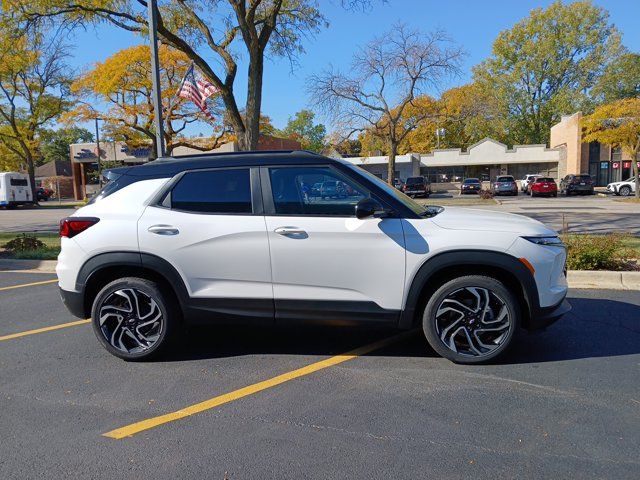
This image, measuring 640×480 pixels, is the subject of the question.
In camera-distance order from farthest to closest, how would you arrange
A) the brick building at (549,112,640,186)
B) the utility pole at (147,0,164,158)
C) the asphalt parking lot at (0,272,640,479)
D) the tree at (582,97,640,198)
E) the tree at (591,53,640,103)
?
1. the tree at (591,53,640,103)
2. the brick building at (549,112,640,186)
3. the tree at (582,97,640,198)
4. the utility pole at (147,0,164,158)
5. the asphalt parking lot at (0,272,640,479)

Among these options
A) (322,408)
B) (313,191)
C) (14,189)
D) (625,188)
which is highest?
(14,189)

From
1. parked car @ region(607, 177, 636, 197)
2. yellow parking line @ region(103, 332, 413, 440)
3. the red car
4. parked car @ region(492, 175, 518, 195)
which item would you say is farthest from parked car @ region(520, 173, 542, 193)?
yellow parking line @ region(103, 332, 413, 440)

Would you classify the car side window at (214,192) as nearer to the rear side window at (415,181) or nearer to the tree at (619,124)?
the tree at (619,124)

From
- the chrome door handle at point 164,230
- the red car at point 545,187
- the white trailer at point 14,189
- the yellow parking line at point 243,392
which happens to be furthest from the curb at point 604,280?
the white trailer at point 14,189

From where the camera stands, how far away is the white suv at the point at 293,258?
404 cm

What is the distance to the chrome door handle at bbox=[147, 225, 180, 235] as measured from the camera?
4.26 m

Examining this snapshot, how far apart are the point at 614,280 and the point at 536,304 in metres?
3.78

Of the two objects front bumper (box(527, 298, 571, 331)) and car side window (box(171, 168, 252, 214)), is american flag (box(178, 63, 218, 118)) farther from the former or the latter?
front bumper (box(527, 298, 571, 331))

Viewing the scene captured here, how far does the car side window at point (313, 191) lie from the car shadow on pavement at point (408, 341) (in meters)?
1.15

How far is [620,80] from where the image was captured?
53094 mm

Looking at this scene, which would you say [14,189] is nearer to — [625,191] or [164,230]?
[164,230]

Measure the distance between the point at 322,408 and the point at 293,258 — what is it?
1.23 m

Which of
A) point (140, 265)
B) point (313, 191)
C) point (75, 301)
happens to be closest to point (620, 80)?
point (313, 191)

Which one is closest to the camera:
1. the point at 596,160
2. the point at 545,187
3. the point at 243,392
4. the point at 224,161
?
the point at 243,392
